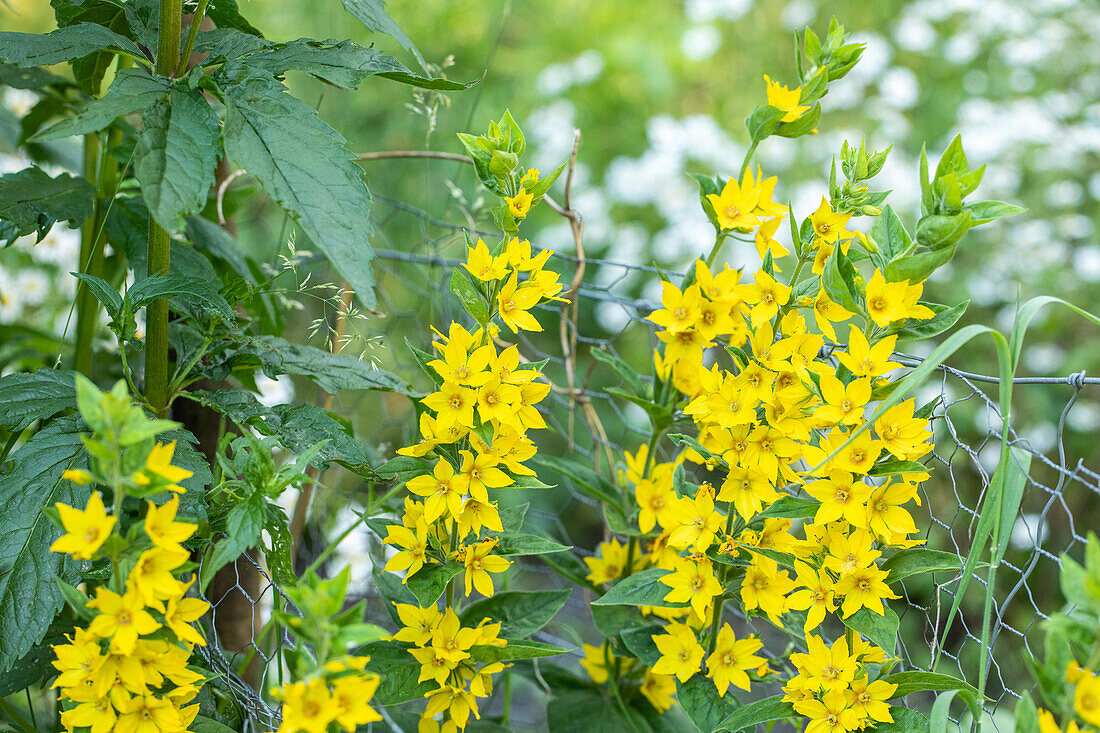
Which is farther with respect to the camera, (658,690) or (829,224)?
(658,690)

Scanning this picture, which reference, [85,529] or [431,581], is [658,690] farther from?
[85,529]

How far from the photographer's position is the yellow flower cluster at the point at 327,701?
426 mm

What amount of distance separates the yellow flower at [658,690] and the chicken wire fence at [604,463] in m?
0.17

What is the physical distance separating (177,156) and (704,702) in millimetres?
591

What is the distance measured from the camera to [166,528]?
467 millimetres

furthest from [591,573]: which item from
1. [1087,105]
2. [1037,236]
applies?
[1087,105]

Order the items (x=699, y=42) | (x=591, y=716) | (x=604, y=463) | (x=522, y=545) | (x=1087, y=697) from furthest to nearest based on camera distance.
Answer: (x=699, y=42)
(x=604, y=463)
(x=591, y=716)
(x=522, y=545)
(x=1087, y=697)

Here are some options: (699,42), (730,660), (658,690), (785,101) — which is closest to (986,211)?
(785,101)

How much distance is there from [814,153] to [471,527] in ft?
5.76

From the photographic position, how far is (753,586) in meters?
0.63

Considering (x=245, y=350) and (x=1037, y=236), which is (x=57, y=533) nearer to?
(x=245, y=350)

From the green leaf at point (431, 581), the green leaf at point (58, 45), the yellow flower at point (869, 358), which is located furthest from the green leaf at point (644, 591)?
the green leaf at point (58, 45)

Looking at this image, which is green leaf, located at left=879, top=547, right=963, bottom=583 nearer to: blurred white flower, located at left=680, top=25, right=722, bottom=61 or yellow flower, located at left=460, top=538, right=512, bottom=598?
yellow flower, located at left=460, top=538, right=512, bottom=598

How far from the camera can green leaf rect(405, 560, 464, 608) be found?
0.59 metres
